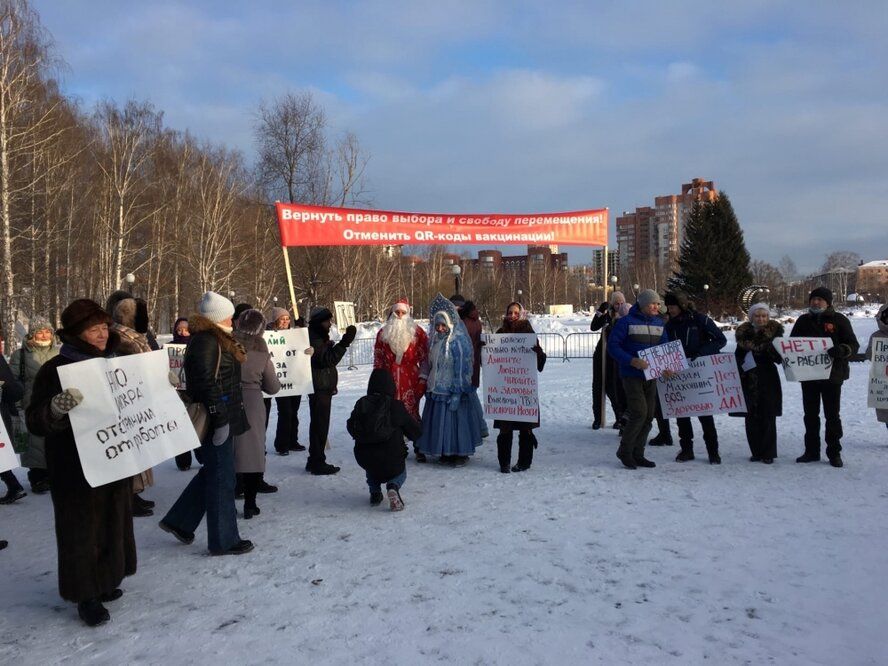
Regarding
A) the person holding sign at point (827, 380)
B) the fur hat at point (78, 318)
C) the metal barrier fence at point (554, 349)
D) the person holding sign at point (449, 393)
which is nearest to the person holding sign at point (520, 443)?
the person holding sign at point (449, 393)

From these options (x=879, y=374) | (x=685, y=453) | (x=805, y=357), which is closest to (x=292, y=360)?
(x=685, y=453)

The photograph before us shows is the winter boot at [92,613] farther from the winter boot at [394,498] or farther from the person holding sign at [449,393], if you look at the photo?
the person holding sign at [449,393]

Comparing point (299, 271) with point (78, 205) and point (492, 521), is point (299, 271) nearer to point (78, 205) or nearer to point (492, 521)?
point (78, 205)

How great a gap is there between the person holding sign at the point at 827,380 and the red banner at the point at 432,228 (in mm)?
3797

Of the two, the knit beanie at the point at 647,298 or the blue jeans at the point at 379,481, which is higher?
the knit beanie at the point at 647,298

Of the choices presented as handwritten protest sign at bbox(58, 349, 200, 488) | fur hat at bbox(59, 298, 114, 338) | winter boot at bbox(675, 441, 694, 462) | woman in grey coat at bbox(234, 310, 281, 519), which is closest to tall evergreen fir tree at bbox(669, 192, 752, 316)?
winter boot at bbox(675, 441, 694, 462)

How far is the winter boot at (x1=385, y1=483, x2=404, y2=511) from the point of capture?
18.4 ft

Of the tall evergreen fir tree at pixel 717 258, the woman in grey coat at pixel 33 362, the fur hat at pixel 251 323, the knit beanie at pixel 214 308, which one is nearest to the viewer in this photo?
the knit beanie at pixel 214 308

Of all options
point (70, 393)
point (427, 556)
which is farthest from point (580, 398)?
point (70, 393)

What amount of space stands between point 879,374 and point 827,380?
974 mm

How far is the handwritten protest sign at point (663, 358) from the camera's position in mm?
6762

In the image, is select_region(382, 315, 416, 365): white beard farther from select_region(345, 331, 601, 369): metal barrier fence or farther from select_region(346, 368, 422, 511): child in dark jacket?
select_region(345, 331, 601, 369): metal barrier fence

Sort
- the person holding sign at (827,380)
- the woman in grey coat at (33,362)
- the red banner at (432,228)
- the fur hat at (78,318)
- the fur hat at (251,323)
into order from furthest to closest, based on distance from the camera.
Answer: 1. the red banner at (432,228)
2. the person holding sign at (827,380)
3. the woman in grey coat at (33,362)
4. the fur hat at (251,323)
5. the fur hat at (78,318)

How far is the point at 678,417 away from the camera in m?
7.30
